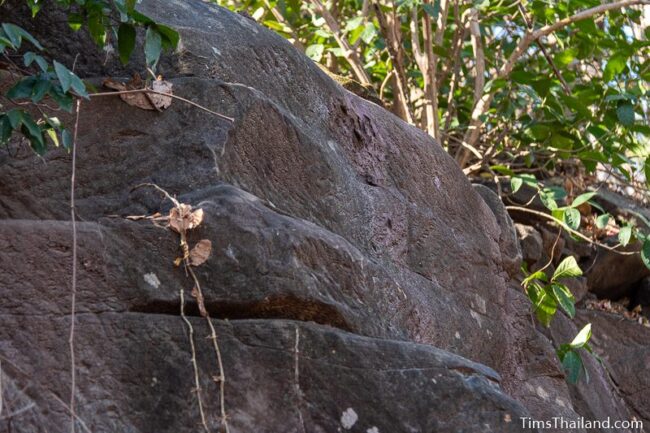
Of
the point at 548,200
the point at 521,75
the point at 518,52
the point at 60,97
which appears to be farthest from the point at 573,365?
the point at 60,97

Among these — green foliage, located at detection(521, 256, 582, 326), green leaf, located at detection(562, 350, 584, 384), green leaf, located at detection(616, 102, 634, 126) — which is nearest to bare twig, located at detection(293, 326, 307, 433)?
green leaf, located at detection(562, 350, 584, 384)

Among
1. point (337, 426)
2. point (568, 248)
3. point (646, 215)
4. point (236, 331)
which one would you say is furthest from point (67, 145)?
point (646, 215)

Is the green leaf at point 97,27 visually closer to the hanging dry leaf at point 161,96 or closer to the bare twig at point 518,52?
the hanging dry leaf at point 161,96

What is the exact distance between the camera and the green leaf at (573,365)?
4469 mm

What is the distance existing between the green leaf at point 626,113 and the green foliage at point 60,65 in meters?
3.14

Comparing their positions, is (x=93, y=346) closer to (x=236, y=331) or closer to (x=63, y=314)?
(x=63, y=314)

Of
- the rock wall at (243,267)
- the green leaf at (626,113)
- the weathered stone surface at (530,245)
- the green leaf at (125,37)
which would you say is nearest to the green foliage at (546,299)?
the rock wall at (243,267)

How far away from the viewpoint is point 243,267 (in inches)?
106

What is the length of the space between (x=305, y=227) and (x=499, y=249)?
1954 mm

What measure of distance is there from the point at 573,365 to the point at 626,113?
1.67 meters

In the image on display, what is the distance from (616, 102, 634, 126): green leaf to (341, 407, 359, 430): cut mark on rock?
3499 millimetres

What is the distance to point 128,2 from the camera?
2816mm

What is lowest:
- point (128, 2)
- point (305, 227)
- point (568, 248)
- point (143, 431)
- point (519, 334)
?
A: point (568, 248)

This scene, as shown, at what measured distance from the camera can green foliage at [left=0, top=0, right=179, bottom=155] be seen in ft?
8.51
